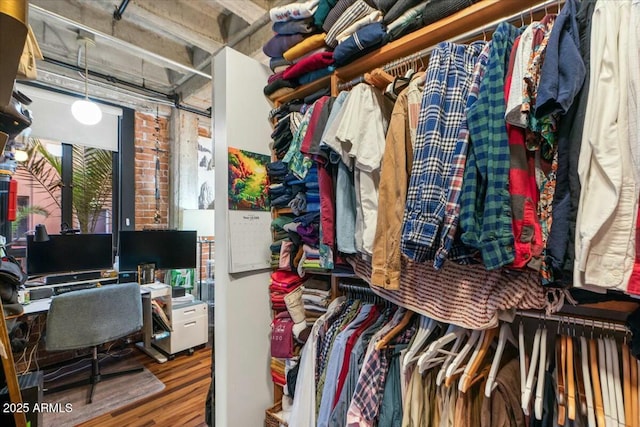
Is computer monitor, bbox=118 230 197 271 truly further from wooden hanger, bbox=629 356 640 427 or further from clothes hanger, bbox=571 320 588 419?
wooden hanger, bbox=629 356 640 427

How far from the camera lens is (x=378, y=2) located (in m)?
1.21

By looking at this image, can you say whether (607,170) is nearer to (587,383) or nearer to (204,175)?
(587,383)

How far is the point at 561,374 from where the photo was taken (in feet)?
2.74

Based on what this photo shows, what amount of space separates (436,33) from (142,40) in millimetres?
2638

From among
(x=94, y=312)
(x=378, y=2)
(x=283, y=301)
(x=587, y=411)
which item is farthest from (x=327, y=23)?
(x=94, y=312)

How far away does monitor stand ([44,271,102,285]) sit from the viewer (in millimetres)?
2528

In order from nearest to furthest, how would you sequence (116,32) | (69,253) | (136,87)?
(116,32) < (69,253) < (136,87)

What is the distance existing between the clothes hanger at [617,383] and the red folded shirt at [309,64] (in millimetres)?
1431

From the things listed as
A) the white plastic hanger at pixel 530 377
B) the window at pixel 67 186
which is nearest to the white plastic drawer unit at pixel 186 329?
the window at pixel 67 186

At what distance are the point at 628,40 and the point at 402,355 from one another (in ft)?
3.48

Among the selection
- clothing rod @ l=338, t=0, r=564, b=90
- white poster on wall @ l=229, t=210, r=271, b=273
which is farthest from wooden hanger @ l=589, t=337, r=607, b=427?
white poster on wall @ l=229, t=210, r=271, b=273

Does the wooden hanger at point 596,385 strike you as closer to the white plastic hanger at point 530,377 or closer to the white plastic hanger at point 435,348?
the white plastic hanger at point 530,377

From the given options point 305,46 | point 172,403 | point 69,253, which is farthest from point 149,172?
point 305,46

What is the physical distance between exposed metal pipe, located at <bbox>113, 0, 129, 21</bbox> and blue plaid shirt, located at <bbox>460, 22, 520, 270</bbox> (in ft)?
7.86
